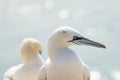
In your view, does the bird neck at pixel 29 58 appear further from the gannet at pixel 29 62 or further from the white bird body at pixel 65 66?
the white bird body at pixel 65 66

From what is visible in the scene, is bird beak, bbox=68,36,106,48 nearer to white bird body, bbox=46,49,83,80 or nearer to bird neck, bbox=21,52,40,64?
white bird body, bbox=46,49,83,80

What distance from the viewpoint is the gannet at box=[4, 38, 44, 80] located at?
27.2 feet

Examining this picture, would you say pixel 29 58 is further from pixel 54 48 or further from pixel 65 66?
pixel 65 66

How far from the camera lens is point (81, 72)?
7020mm

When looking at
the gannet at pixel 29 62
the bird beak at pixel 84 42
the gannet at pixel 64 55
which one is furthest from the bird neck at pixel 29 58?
the bird beak at pixel 84 42

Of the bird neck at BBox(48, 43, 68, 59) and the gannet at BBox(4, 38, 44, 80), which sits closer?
the bird neck at BBox(48, 43, 68, 59)

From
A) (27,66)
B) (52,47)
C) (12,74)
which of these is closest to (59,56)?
(52,47)

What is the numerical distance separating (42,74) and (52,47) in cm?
42

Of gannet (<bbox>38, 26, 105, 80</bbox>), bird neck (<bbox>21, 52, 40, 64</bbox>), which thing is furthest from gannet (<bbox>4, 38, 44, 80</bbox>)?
gannet (<bbox>38, 26, 105, 80</bbox>)

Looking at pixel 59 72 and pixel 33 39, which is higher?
pixel 33 39

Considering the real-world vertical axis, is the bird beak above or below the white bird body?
above

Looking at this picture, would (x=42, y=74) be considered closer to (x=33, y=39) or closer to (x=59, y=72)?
(x=59, y=72)

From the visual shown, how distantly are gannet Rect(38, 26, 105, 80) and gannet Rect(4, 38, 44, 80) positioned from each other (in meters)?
1.28

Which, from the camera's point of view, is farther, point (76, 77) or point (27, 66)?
point (27, 66)
